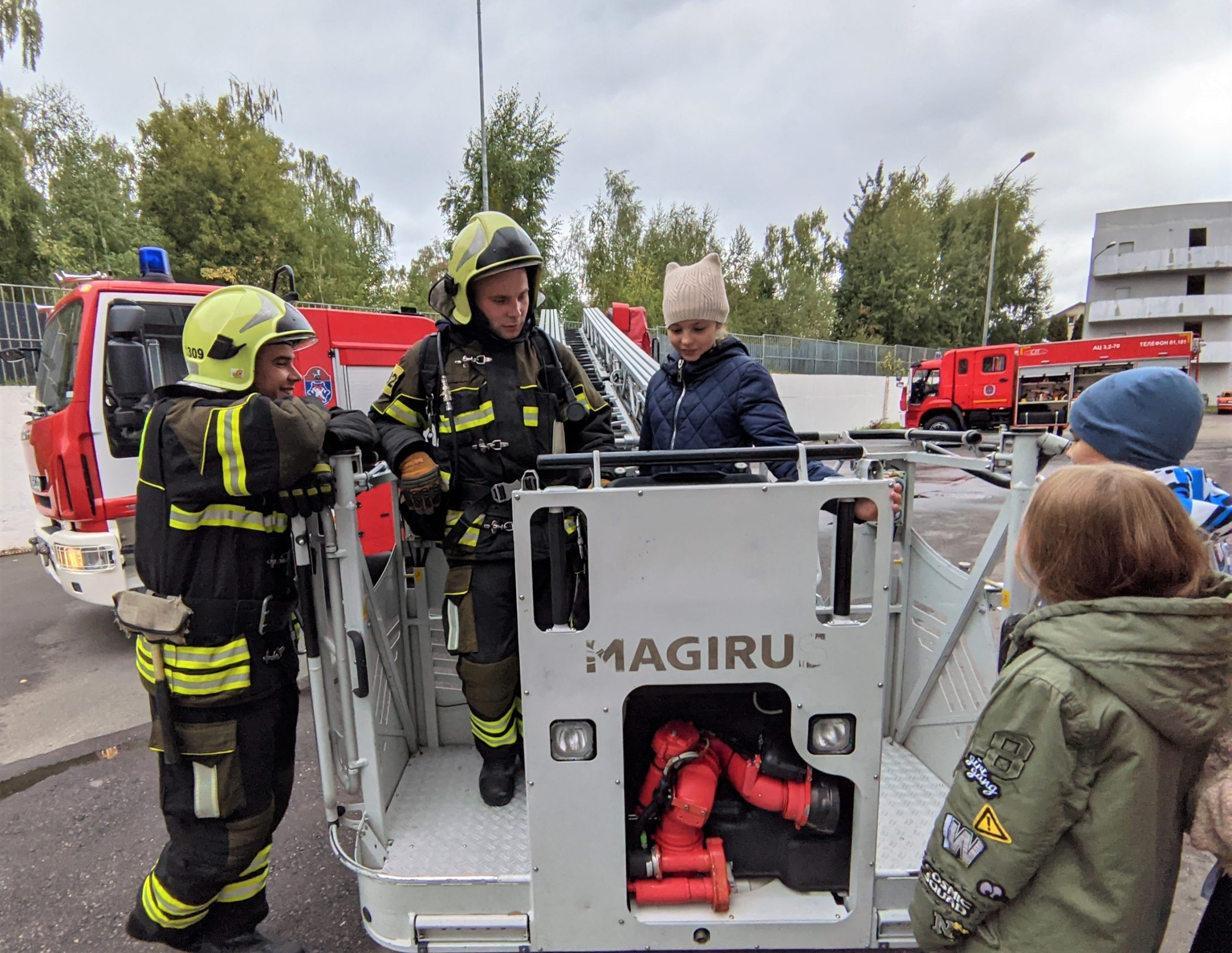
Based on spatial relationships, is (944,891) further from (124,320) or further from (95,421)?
(95,421)

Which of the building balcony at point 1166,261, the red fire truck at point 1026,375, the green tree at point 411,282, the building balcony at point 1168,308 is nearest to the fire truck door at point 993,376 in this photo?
the red fire truck at point 1026,375

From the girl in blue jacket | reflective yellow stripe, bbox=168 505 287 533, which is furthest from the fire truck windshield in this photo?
the girl in blue jacket

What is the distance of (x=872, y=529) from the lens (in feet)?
8.36

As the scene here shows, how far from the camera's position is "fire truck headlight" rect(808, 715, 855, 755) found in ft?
5.14

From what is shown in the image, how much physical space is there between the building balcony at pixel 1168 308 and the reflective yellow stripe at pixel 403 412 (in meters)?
50.5

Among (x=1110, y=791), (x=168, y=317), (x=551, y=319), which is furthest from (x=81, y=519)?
(x=551, y=319)

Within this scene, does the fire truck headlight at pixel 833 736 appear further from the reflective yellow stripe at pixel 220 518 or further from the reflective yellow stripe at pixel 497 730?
the reflective yellow stripe at pixel 220 518

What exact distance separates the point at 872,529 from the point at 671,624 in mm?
1367

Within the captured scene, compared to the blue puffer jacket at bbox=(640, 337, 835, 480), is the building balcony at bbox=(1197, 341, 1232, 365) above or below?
above

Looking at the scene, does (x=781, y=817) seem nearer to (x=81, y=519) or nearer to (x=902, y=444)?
(x=902, y=444)

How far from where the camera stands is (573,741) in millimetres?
1564

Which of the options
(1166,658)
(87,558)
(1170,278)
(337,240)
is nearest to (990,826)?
(1166,658)

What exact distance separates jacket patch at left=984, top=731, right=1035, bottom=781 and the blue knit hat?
1.02 meters

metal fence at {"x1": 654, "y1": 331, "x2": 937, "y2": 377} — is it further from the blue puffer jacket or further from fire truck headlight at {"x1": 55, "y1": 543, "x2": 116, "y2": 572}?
the blue puffer jacket
